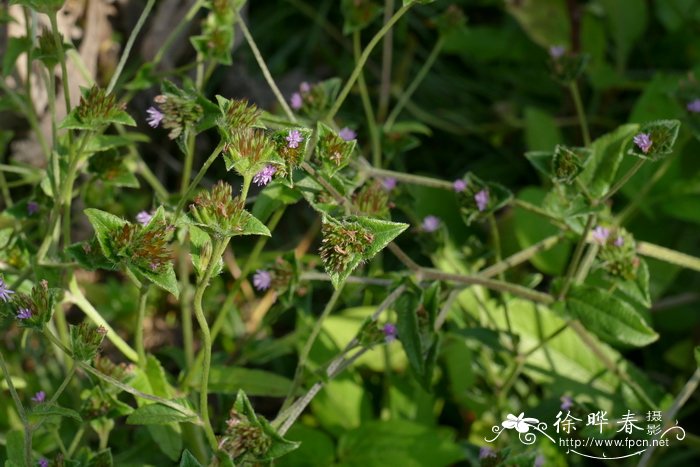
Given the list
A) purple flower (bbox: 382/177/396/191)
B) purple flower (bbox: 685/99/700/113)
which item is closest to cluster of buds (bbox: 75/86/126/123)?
purple flower (bbox: 382/177/396/191)

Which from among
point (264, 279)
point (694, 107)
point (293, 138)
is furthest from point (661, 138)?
point (264, 279)

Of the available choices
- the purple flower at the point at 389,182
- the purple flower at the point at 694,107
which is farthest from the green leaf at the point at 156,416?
the purple flower at the point at 694,107

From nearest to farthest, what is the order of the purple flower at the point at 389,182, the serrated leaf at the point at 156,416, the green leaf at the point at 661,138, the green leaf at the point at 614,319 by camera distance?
the serrated leaf at the point at 156,416 → the green leaf at the point at 661,138 → the green leaf at the point at 614,319 → the purple flower at the point at 389,182

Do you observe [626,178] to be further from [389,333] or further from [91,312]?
[91,312]

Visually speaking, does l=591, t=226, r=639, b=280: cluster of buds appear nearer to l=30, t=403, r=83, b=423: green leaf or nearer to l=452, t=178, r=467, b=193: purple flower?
l=452, t=178, r=467, b=193: purple flower

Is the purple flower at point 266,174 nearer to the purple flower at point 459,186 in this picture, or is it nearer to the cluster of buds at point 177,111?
the cluster of buds at point 177,111

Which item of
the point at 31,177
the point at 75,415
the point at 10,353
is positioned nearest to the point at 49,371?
the point at 10,353
